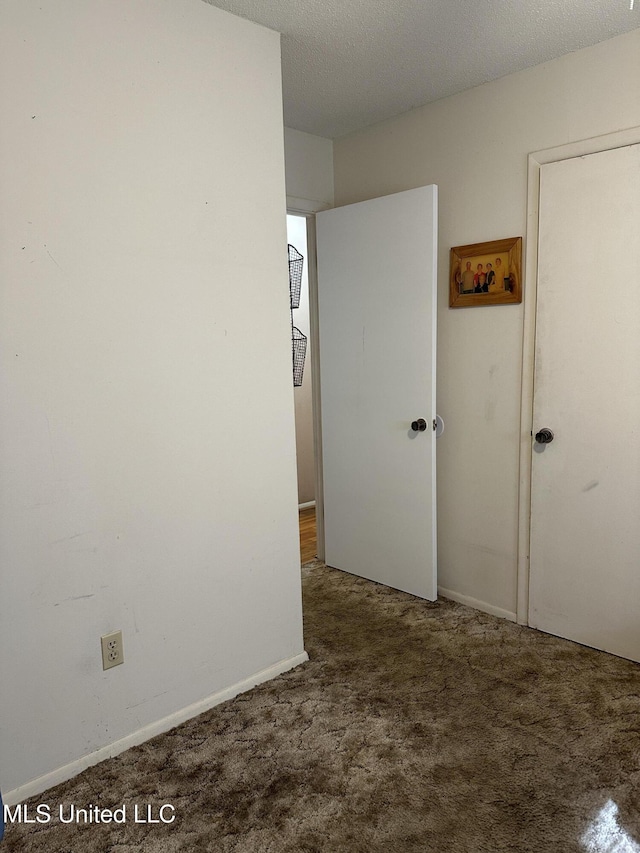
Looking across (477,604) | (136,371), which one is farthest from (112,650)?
(477,604)

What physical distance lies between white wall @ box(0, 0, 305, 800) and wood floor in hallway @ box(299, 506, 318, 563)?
4.68ft

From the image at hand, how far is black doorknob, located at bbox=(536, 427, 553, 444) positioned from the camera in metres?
2.62

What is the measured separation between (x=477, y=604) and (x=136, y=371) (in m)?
2.00

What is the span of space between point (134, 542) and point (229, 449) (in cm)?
A: 46

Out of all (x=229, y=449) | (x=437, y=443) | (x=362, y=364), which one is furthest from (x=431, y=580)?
(x=229, y=449)

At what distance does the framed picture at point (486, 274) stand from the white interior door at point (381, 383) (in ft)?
0.44

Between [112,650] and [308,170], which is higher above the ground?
[308,170]

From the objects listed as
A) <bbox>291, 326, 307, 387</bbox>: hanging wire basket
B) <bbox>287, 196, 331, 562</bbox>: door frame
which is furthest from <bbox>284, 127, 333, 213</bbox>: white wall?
<bbox>291, 326, 307, 387</bbox>: hanging wire basket

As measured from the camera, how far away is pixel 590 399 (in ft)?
8.16

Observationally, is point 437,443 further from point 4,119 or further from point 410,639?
point 4,119

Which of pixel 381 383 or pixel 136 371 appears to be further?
pixel 381 383

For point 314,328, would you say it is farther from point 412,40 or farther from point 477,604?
point 477,604

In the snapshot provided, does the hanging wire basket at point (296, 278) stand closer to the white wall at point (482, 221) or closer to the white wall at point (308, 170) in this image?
the white wall at point (308, 170)

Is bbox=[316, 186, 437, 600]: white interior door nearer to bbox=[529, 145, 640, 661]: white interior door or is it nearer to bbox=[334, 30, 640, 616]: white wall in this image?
bbox=[334, 30, 640, 616]: white wall
